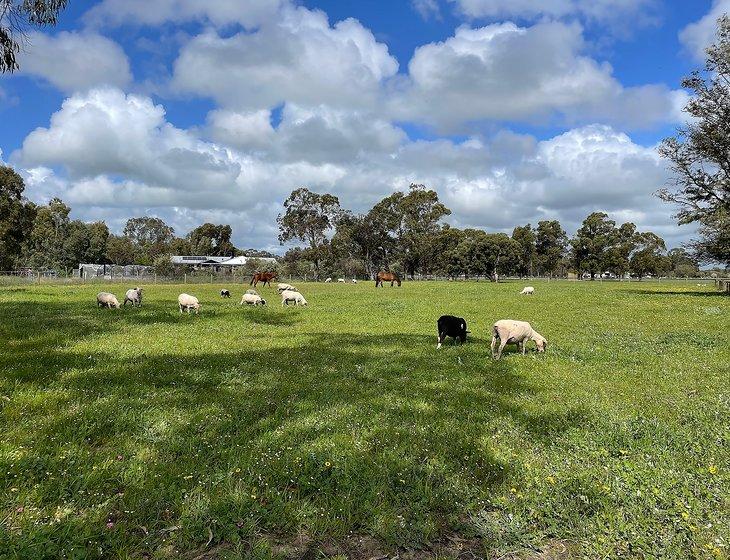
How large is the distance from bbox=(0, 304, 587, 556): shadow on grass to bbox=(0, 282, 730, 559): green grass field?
1.1 inches

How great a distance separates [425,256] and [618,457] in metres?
101

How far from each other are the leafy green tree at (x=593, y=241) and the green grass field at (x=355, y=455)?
102 m

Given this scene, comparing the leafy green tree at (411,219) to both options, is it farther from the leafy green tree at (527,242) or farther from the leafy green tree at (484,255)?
the leafy green tree at (527,242)

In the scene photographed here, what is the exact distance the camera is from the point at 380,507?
14.6 ft

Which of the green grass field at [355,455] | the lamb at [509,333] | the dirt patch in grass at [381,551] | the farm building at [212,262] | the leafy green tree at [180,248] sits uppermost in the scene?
the leafy green tree at [180,248]

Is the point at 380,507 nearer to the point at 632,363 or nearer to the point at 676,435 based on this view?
the point at 676,435

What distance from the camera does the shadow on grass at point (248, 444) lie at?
421 cm

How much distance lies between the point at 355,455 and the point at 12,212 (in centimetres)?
6124

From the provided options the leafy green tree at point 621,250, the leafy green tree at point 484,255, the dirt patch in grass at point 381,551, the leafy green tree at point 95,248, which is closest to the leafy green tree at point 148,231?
the leafy green tree at point 95,248

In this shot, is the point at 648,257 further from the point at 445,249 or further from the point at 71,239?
the point at 71,239

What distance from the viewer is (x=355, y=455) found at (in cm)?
553

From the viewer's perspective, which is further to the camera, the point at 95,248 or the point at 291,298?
the point at 95,248

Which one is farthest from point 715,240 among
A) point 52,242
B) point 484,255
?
point 52,242

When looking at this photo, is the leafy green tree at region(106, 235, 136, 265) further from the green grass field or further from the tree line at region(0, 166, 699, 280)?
the green grass field
